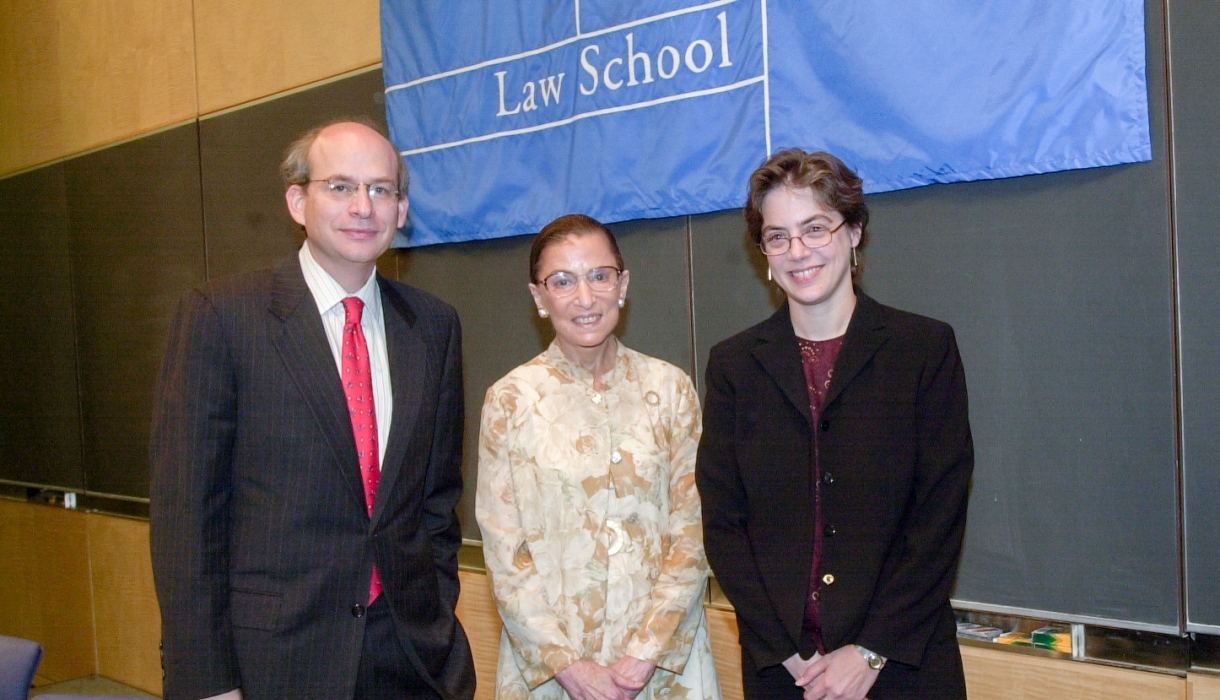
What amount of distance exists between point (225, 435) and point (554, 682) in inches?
36.3

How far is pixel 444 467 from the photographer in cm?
213

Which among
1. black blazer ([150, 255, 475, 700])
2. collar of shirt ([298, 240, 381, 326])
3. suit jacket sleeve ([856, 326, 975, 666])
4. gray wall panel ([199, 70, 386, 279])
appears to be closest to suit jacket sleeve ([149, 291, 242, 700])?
black blazer ([150, 255, 475, 700])

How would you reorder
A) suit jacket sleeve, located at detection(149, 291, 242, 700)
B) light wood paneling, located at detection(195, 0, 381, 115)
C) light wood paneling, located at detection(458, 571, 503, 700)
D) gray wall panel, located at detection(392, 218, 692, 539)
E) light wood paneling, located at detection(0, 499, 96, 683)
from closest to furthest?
suit jacket sleeve, located at detection(149, 291, 242, 700), gray wall panel, located at detection(392, 218, 692, 539), light wood paneling, located at detection(458, 571, 503, 700), light wood paneling, located at detection(195, 0, 381, 115), light wood paneling, located at detection(0, 499, 96, 683)

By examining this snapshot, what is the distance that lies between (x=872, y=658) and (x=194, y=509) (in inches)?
49.7

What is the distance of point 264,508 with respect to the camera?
1.82 metres

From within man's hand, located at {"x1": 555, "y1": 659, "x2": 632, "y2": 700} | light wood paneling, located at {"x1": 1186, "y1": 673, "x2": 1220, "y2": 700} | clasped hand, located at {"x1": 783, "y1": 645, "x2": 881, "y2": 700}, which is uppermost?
clasped hand, located at {"x1": 783, "y1": 645, "x2": 881, "y2": 700}

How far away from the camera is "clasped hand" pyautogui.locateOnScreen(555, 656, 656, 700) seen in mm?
2078

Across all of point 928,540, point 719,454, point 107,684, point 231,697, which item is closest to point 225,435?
point 231,697

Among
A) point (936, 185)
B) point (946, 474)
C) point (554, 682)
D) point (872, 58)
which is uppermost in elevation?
point (872, 58)

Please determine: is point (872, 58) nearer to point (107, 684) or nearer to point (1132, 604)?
point (1132, 604)

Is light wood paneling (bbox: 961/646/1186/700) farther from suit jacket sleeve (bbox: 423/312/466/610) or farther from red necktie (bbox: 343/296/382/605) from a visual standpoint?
red necktie (bbox: 343/296/382/605)

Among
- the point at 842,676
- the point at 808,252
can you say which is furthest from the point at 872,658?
the point at 808,252

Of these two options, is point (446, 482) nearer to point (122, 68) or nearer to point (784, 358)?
point (784, 358)

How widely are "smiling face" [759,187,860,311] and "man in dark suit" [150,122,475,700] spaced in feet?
2.53
